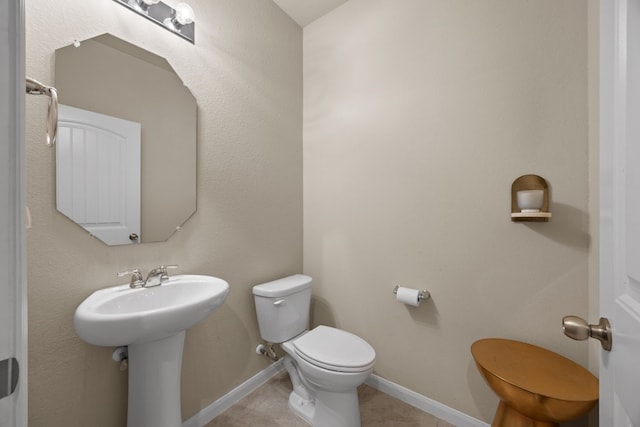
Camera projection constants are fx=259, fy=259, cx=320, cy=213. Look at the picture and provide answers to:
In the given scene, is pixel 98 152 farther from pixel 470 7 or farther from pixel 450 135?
pixel 470 7

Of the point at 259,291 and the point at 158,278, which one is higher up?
the point at 158,278

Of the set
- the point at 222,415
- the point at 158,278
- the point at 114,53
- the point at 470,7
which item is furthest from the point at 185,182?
the point at 470,7

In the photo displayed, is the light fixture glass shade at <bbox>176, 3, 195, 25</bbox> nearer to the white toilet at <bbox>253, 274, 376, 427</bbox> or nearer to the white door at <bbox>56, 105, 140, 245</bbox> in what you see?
the white door at <bbox>56, 105, 140, 245</bbox>

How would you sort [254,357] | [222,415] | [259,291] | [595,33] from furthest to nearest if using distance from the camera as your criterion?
1. [254,357]
2. [259,291]
3. [222,415]
4. [595,33]

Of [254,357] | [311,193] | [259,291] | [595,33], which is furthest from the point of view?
[311,193]

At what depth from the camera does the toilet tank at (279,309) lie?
1.59m

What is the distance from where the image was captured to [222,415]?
1480mm

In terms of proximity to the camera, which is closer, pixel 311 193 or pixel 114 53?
pixel 114 53

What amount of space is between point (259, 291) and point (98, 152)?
106 cm

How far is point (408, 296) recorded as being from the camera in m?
1.49

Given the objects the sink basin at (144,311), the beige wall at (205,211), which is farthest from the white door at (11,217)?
the beige wall at (205,211)

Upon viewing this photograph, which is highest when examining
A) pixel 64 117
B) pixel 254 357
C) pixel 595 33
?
pixel 595 33

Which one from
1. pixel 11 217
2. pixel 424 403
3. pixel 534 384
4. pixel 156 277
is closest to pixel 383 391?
pixel 424 403

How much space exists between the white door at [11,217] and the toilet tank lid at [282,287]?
125 cm
